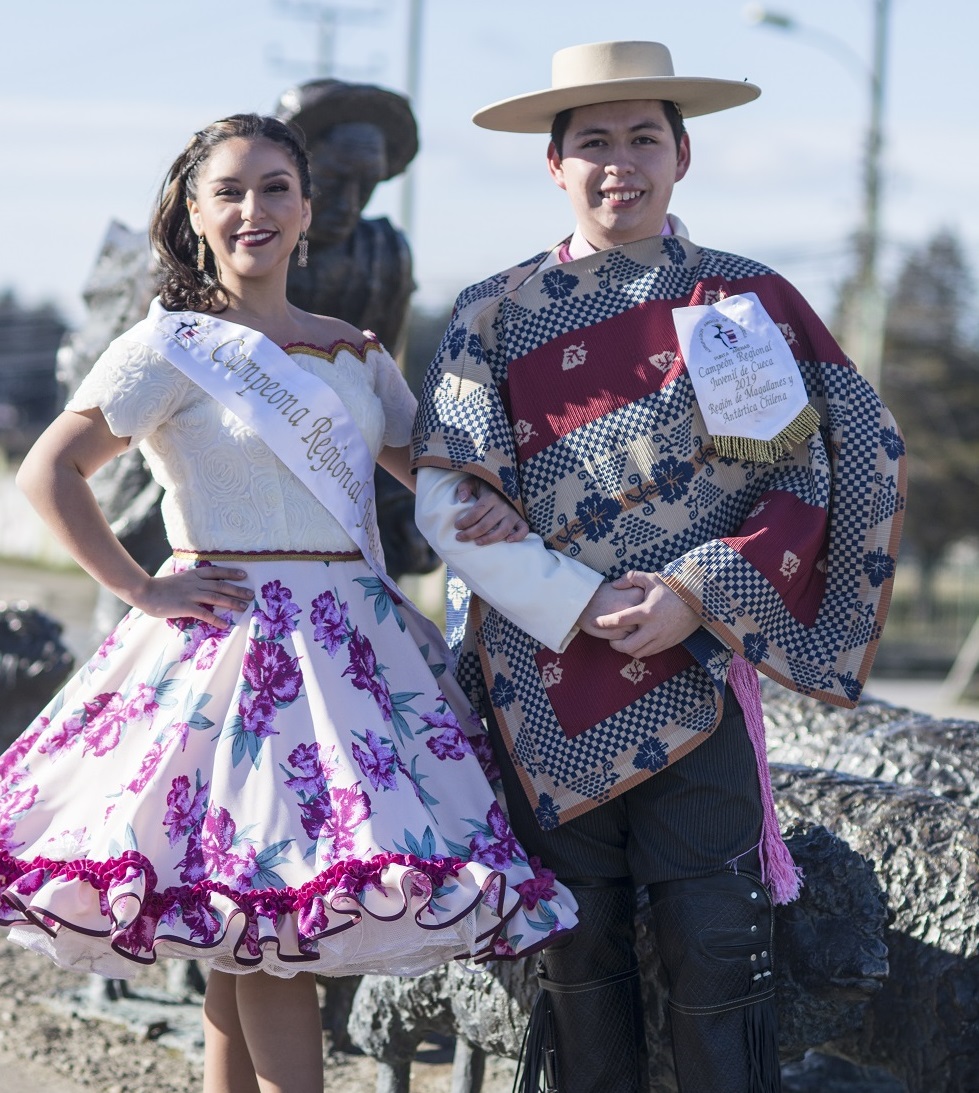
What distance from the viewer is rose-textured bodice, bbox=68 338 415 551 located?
2857 millimetres

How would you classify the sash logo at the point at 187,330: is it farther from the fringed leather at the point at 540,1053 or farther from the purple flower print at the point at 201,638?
the fringed leather at the point at 540,1053

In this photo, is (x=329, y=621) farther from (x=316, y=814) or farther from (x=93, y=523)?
(x=93, y=523)

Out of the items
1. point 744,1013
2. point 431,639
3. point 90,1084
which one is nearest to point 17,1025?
point 90,1084

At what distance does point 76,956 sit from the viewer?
2695 millimetres

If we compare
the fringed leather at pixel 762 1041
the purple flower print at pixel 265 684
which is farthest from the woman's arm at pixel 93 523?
the fringed leather at pixel 762 1041

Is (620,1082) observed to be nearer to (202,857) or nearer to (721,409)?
(202,857)

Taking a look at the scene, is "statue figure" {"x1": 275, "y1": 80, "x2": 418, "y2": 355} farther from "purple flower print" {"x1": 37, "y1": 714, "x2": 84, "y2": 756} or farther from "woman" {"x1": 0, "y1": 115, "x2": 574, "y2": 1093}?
"purple flower print" {"x1": 37, "y1": 714, "x2": 84, "y2": 756}

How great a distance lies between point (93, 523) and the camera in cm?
288

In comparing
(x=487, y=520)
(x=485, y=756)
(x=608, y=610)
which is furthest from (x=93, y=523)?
(x=608, y=610)

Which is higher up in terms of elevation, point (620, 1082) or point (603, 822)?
point (603, 822)

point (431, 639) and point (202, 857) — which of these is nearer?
point (202, 857)

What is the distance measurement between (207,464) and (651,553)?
2.82 ft

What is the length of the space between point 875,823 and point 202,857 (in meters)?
1.52

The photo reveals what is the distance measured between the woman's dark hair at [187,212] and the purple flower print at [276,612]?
1.89 ft
